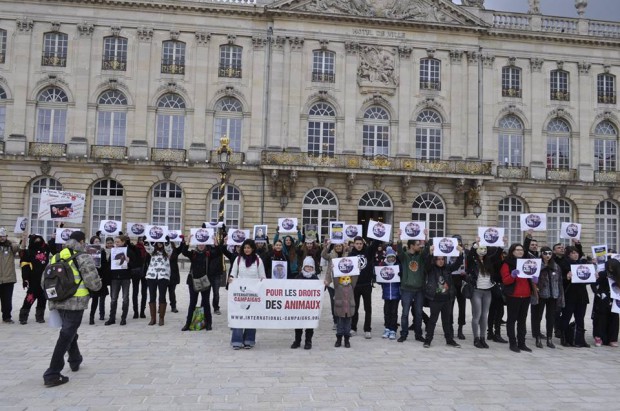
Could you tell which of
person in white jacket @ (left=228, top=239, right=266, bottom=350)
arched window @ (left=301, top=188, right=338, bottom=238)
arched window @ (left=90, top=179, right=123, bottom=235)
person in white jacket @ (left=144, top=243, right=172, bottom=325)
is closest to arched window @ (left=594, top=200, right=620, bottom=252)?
arched window @ (left=301, top=188, right=338, bottom=238)

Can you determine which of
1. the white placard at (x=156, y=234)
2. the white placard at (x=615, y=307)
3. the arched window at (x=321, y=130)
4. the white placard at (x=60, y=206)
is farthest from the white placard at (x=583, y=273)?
the arched window at (x=321, y=130)

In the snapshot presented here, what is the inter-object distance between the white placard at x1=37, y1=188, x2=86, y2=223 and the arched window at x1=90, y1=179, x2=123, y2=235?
14386 mm

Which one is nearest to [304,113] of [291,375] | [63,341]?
[291,375]

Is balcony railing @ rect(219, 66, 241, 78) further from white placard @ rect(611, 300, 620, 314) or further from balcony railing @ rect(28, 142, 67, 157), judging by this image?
white placard @ rect(611, 300, 620, 314)

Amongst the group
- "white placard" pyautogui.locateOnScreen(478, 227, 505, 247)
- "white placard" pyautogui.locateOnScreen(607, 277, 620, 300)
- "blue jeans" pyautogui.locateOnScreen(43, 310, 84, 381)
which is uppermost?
"white placard" pyautogui.locateOnScreen(478, 227, 505, 247)

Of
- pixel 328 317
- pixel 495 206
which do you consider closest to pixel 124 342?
pixel 328 317

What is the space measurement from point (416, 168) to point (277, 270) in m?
21.3

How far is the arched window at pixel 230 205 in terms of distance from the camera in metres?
31.4

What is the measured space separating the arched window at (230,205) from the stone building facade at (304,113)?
0.12 metres

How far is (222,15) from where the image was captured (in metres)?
31.9

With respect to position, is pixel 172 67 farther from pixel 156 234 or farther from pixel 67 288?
pixel 67 288

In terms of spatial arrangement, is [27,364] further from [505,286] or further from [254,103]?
[254,103]

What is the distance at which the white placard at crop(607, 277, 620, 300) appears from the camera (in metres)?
11.4

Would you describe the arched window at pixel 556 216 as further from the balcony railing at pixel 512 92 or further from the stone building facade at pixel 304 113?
the balcony railing at pixel 512 92
